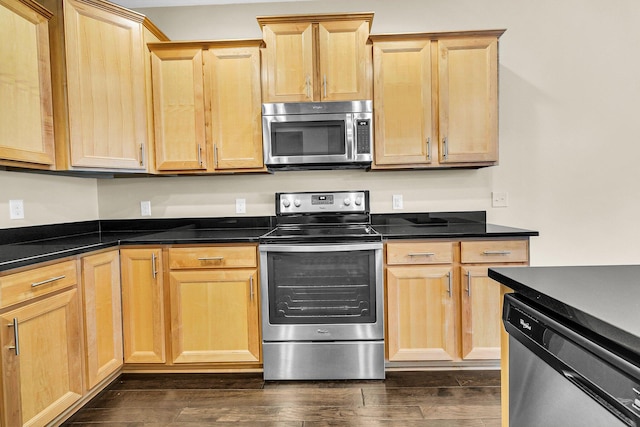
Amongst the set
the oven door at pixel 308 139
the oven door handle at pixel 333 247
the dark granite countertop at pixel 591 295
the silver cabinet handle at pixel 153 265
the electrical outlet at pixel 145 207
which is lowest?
the silver cabinet handle at pixel 153 265

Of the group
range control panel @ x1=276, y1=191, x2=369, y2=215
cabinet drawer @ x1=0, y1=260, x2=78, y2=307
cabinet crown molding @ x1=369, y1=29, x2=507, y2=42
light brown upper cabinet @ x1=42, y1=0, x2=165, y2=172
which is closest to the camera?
cabinet drawer @ x1=0, y1=260, x2=78, y2=307

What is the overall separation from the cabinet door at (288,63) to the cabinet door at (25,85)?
1244 mm

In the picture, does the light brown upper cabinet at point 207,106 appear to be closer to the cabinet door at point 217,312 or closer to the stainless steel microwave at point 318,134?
the stainless steel microwave at point 318,134

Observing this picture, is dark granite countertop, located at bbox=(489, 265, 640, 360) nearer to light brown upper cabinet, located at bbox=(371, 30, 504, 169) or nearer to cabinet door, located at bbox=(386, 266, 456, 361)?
cabinet door, located at bbox=(386, 266, 456, 361)

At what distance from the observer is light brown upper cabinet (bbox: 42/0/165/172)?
6.84 feet

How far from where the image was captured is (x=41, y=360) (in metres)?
1.69

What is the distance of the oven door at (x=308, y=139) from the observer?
8.16ft

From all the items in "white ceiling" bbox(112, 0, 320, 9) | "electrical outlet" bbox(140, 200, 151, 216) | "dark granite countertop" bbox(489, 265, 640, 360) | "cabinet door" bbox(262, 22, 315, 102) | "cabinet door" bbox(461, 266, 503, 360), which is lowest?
"cabinet door" bbox(461, 266, 503, 360)

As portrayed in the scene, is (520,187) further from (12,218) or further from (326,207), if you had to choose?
(12,218)

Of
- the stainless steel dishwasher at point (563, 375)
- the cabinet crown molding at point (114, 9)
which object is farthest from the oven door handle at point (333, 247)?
the cabinet crown molding at point (114, 9)

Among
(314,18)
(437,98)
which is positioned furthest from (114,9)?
(437,98)

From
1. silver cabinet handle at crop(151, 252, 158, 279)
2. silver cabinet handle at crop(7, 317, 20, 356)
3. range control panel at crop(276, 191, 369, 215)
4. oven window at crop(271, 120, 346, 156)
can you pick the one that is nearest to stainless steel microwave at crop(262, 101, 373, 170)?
oven window at crop(271, 120, 346, 156)

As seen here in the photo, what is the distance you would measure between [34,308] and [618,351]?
2073 millimetres

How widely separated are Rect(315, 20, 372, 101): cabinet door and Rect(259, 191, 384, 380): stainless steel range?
99 cm
